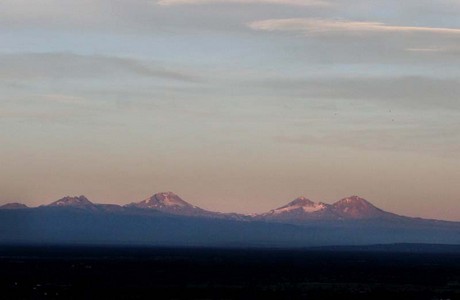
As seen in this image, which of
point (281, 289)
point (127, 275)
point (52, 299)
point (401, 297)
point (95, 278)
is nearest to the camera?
point (52, 299)

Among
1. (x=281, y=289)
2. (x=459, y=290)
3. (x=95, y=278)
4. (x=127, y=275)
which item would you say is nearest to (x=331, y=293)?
(x=281, y=289)

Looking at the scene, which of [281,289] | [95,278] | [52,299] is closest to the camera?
[52,299]

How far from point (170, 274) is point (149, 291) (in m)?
46.3

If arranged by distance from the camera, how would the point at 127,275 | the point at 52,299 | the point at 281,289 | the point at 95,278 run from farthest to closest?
the point at 127,275
the point at 95,278
the point at 281,289
the point at 52,299

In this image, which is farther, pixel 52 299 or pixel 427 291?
pixel 427 291

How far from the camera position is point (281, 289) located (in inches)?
4867

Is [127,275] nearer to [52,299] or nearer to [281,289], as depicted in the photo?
[281,289]

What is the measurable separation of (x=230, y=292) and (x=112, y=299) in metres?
16.8

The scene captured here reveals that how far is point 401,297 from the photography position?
373ft

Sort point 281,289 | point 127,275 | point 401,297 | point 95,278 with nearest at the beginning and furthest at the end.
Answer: point 401,297, point 281,289, point 95,278, point 127,275

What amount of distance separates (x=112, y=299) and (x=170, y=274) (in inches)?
2419

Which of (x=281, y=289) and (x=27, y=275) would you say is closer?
(x=281, y=289)

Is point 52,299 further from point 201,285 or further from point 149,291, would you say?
point 201,285

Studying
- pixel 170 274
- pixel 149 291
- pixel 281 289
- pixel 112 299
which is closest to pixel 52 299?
pixel 112 299
